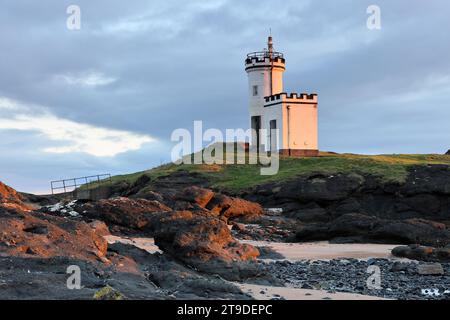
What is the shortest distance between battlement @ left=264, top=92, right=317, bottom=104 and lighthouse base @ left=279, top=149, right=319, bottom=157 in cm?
378

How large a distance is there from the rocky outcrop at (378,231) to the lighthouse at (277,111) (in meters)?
21.8

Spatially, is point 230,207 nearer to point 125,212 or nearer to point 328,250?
point 125,212

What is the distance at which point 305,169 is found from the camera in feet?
132

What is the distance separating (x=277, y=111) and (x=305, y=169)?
8.16m

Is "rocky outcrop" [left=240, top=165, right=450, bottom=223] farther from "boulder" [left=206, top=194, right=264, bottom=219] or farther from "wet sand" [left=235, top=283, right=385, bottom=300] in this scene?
"wet sand" [left=235, top=283, right=385, bottom=300]

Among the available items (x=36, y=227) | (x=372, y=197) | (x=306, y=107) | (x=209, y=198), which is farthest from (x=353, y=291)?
(x=306, y=107)

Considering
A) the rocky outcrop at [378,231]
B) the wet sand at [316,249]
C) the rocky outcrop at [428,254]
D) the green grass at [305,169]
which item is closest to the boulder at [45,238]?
the wet sand at [316,249]

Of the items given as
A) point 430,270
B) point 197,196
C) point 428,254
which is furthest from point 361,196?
point 430,270

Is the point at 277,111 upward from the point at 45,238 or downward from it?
upward

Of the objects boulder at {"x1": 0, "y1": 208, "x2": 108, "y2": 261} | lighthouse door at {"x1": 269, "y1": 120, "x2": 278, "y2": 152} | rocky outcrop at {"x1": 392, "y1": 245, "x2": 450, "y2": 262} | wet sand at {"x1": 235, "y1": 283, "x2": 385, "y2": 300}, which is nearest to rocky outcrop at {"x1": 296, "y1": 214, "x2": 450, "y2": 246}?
rocky outcrop at {"x1": 392, "y1": 245, "x2": 450, "y2": 262}

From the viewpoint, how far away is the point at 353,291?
Answer: 13117 millimetres

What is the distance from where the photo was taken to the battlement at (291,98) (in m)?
46.7

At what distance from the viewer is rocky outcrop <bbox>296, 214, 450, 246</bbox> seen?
23.2m

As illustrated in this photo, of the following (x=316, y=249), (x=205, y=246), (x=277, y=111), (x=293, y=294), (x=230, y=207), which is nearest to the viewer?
(x=293, y=294)
